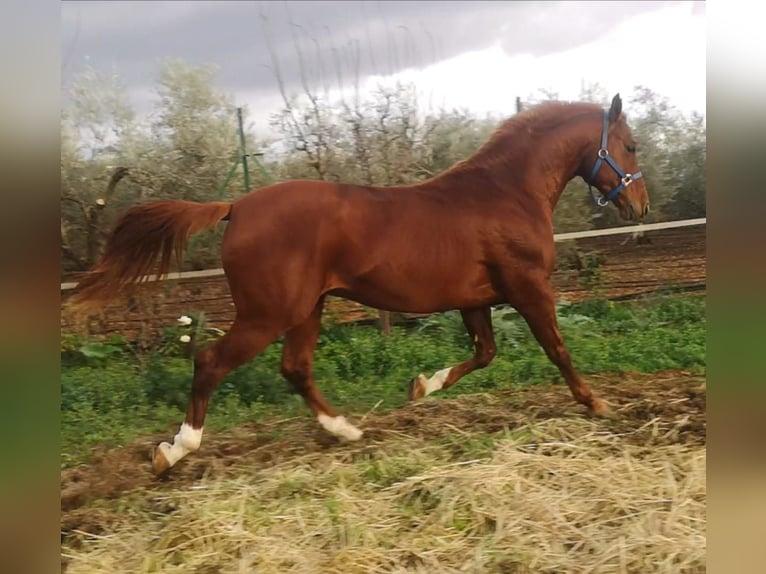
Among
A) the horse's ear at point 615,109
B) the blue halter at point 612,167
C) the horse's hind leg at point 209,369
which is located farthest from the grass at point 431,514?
the horse's ear at point 615,109

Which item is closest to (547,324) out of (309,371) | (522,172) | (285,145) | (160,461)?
(522,172)

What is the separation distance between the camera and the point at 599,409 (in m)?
2.82

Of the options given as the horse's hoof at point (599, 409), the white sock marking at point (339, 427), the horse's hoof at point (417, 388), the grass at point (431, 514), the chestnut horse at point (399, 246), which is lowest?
the grass at point (431, 514)

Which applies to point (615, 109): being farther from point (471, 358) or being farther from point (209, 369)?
point (209, 369)

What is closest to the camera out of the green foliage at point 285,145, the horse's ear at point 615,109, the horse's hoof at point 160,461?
the horse's hoof at point 160,461

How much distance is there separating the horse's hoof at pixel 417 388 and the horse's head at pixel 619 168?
1172 mm

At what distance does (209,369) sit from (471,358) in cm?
112

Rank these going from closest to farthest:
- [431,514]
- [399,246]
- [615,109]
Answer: [431,514]
[399,246]
[615,109]

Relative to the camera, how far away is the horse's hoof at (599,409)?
2.82 meters

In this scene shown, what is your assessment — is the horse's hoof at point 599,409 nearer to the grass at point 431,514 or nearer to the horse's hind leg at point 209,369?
the grass at point 431,514

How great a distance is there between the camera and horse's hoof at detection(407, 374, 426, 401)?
2.77 metres

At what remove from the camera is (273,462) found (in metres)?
2.70

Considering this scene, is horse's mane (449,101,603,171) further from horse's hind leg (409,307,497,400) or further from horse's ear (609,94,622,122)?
horse's hind leg (409,307,497,400)

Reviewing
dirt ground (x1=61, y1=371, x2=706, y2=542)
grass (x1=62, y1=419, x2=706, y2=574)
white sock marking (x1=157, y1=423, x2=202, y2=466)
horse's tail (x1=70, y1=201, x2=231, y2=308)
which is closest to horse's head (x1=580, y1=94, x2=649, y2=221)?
dirt ground (x1=61, y1=371, x2=706, y2=542)
